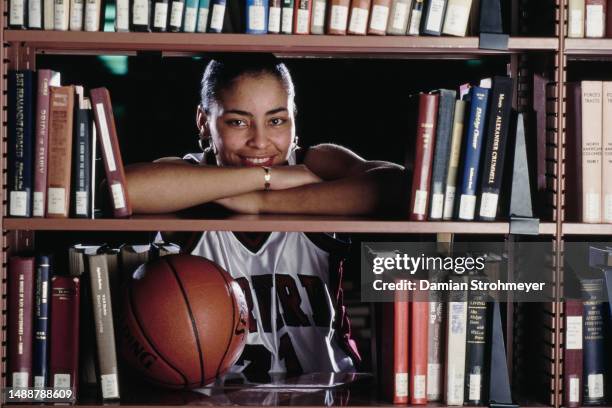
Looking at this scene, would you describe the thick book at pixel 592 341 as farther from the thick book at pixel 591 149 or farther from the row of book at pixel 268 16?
the row of book at pixel 268 16

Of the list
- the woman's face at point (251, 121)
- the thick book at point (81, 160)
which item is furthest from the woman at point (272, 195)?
the thick book at point (81, 160)

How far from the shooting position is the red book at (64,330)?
186 cm

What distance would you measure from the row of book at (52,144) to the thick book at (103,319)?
0.43ft

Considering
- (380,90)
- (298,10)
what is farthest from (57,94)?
(380,90)

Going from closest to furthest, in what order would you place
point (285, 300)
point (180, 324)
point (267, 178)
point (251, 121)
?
point (180, 324) < point (267, 178) < point (251, 121) < point (285, 300)

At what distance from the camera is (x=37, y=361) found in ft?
6.08

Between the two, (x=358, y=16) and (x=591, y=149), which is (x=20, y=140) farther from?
(x=591, y=149)

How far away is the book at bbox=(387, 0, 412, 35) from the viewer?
1812 millimetres

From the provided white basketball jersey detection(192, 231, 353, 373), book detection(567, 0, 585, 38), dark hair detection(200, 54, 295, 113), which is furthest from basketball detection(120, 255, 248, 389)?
book detection(567, 0, 585, 38)

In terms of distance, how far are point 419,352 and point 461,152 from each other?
50 cm

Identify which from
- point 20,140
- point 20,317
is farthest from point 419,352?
point 20,140

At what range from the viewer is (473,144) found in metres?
1.79

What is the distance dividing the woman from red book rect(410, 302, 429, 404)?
0.92 ft

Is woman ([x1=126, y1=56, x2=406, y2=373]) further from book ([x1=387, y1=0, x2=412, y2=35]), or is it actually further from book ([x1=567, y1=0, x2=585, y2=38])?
book ([x1=567, y1=0, x2=585, y2=38])
